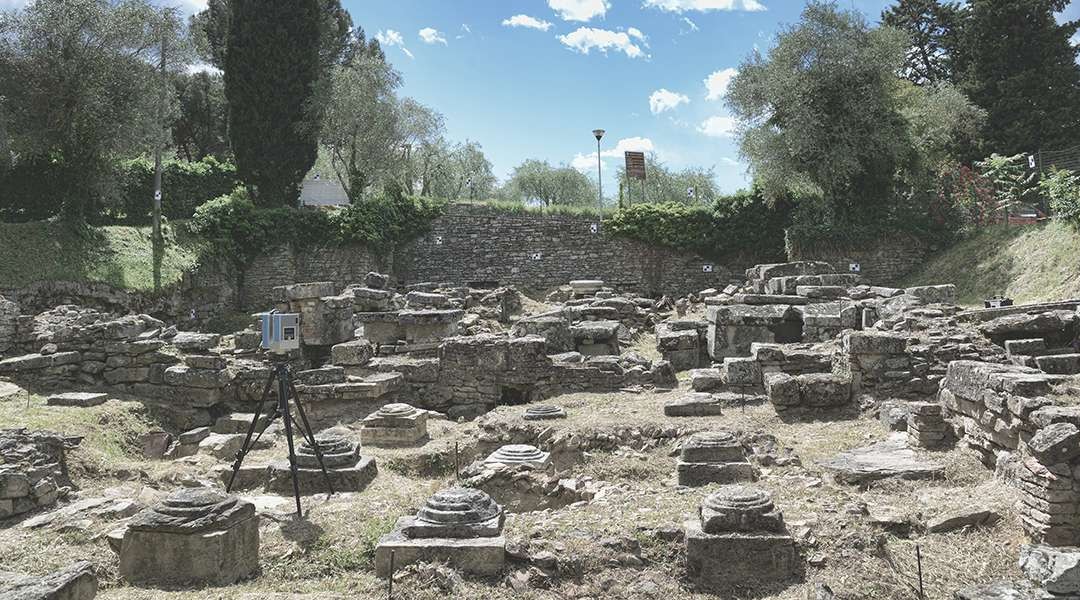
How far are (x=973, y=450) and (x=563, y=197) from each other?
2334 inches

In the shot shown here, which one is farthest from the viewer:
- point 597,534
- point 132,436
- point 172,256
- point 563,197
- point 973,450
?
point 563,197

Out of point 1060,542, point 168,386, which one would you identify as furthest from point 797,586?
point 168,386

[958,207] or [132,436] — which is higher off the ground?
[958,207]

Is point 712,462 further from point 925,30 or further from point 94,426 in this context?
point 925,30

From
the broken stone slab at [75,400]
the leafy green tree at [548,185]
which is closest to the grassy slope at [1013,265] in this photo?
the broken stone slab at [75,400]

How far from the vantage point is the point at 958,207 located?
2497 cm

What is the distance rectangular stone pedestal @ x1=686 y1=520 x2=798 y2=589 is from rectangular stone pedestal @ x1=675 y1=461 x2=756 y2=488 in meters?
1.79

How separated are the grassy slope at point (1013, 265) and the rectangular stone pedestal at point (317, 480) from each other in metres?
14.7

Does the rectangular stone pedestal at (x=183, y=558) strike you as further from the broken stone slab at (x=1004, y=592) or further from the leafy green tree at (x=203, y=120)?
the leafy green tree at (x=203, y=120)

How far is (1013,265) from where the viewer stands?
19.8m

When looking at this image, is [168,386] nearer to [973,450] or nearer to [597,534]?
[597,534]

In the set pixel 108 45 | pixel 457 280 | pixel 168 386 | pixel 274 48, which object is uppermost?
pixel 274 48

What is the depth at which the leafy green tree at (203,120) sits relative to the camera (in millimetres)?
36750

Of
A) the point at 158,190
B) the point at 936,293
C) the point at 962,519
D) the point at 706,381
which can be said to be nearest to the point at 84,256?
the point at 158,190
